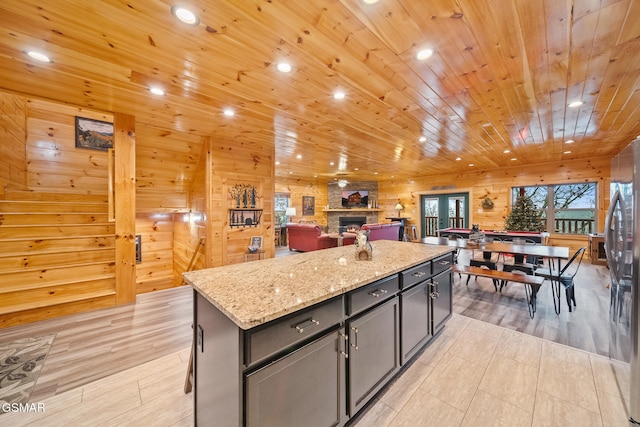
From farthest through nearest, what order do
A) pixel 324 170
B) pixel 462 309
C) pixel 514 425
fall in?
pixel 324 170, pixel 462 309, pixel 514 425

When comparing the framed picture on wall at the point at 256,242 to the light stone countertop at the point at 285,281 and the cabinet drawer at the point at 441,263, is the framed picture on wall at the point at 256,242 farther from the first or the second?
the cabinet drawer at the point at 441,263

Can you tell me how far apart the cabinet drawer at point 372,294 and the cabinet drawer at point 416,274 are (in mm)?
100

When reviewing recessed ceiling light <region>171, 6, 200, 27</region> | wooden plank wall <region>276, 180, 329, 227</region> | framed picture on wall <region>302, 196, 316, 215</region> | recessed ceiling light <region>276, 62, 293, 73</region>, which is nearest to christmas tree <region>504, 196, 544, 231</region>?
wooden plank wall <region>276, 180, 329, 227</region>

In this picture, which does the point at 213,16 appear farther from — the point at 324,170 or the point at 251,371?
the point at 324,170

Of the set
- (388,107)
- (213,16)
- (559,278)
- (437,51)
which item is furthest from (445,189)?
(213,16)

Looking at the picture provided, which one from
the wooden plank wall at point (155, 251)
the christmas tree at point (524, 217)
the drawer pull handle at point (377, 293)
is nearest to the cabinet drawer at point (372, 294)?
the drawer pull handle at point (377, 293)

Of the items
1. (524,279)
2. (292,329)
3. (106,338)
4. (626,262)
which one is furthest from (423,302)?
(106,338)

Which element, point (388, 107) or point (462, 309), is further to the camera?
point (462, 309)

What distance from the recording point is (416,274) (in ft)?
6.84

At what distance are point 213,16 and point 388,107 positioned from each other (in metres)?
2.14

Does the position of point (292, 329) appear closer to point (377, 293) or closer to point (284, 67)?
point (377, 293)

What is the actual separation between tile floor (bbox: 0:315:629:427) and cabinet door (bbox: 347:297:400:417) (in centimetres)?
17

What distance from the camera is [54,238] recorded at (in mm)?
3326

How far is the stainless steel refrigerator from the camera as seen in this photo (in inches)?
61.9
